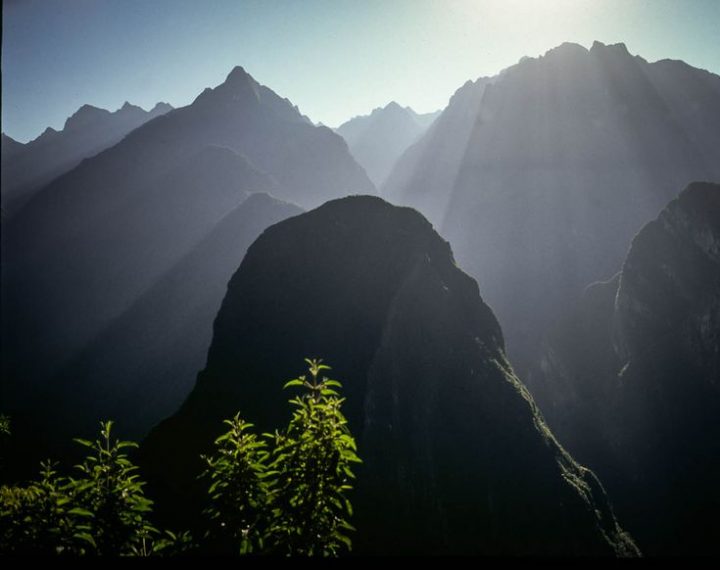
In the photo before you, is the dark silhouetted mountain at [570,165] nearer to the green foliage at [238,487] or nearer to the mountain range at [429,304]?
the mountain range at [429,304]

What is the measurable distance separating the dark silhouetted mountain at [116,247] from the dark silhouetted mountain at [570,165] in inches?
2907

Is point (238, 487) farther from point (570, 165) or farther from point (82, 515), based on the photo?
point (570, 165)

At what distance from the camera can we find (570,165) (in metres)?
138

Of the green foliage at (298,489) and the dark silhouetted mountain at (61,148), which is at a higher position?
the dark silhouetted mountain at (61,148)

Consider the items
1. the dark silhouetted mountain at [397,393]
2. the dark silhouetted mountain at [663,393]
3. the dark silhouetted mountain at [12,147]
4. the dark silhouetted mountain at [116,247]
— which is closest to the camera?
the dark silhouetted mountain at [397,393]

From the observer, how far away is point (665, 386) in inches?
2163

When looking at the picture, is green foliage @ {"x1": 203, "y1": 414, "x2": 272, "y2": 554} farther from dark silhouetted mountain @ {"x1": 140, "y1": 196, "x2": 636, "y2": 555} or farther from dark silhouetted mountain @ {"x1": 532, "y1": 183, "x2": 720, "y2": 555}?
dark silhouetted mountain @ {"x1": 532, "y1": 183, "x2": 720, "y2": 555}

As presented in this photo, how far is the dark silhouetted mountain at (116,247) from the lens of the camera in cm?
8038

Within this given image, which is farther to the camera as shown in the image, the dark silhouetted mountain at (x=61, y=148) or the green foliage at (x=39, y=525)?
the dark silhouetted mountain at (x=61, y=148)

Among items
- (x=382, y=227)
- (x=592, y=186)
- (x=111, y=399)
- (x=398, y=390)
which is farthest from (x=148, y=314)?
(x=592, y=186)

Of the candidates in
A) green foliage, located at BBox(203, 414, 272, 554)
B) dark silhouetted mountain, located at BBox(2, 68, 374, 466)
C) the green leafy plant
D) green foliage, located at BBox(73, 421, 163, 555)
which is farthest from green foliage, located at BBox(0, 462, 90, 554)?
dark silhouetted mountain, located at BBox(2, 68, 374, 466)

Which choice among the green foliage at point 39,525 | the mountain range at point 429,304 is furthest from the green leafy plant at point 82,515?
the mountain range at point 429,304

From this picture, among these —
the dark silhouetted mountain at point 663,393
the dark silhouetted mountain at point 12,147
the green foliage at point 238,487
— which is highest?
the dark silhouetted mountain at point 12,147

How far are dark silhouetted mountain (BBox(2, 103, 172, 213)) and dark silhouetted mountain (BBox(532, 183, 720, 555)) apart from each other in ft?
574
